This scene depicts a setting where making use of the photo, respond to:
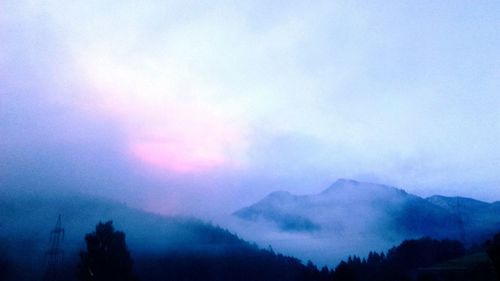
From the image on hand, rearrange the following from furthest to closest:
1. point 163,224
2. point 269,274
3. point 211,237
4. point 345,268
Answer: point 163,224 → point 211,237 → point 269,274 → point 345,268

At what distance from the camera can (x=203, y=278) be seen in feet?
333

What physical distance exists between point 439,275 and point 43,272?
264 ft

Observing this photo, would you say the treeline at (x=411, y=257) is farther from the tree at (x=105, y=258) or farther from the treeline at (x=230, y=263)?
the tree at (x=105, y=258)

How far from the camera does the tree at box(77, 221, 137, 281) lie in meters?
52.4

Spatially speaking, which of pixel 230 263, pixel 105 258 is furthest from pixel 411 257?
pixel 105 258

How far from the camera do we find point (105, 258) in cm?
5303

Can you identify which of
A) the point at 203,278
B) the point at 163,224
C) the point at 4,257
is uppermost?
the point at 163,224

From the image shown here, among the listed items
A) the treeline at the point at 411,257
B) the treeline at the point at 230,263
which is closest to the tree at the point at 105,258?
the treeline at the point at 230,263

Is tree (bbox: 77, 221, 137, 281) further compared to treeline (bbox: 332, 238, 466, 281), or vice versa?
treeline (bbox: 332, 238, 466, 281)

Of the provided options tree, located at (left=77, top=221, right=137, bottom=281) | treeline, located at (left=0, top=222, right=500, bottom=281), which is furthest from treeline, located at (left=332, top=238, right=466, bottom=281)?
tree, located at (left=77, top=221, right=137, bottom=281)

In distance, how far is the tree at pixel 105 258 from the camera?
52.4 meters

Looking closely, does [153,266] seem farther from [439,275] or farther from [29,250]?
[439,275]

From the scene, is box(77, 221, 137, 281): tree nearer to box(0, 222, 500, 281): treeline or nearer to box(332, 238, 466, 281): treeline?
box(0, 222, 500, 281): treeline

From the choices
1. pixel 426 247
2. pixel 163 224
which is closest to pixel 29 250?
pixel 163 224
